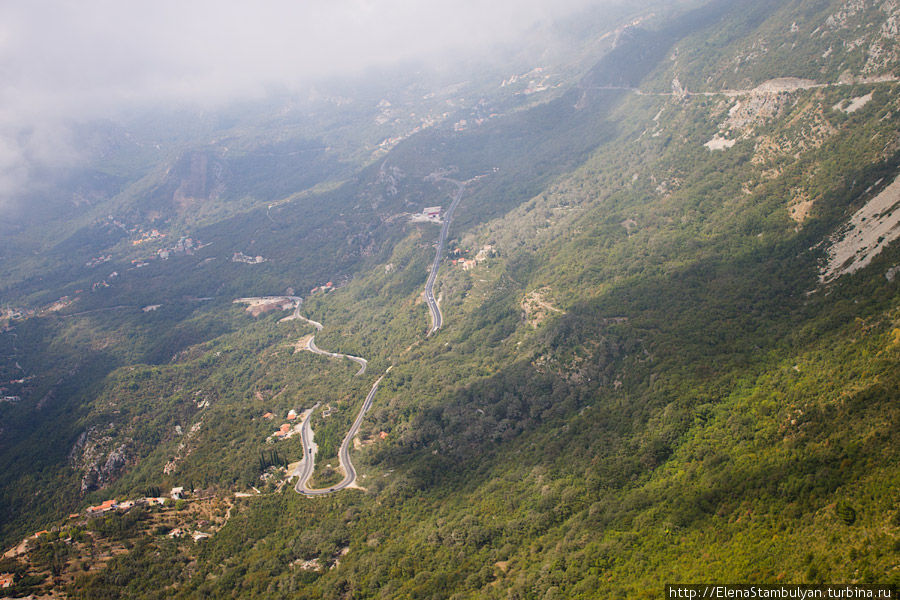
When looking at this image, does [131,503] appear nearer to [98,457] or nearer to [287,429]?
[287,429]

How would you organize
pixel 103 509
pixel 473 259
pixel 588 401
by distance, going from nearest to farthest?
pixel 588 401, pixel 103 509, pixel 473 259

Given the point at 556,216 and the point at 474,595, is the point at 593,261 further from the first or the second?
the point at 474,595

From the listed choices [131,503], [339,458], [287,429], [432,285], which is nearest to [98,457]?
[131,503]

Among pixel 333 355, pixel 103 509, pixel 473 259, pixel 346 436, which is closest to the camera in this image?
pixel 103 509

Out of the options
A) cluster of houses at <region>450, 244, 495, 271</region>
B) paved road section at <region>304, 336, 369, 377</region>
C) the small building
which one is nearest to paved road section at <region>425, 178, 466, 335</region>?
cluster of houses at <region>450, 244, 495, 271</region>

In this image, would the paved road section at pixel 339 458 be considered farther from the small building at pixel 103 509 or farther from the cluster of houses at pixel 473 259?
the cluster of houses at pixel 473 259

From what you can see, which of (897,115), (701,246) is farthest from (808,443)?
(897,115)

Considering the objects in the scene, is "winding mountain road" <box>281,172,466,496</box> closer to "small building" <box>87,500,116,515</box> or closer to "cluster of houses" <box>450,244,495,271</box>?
"cluster of houses" <box>450,244,495,271</box>

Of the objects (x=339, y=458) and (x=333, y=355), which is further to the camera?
(x=333, y=355)
